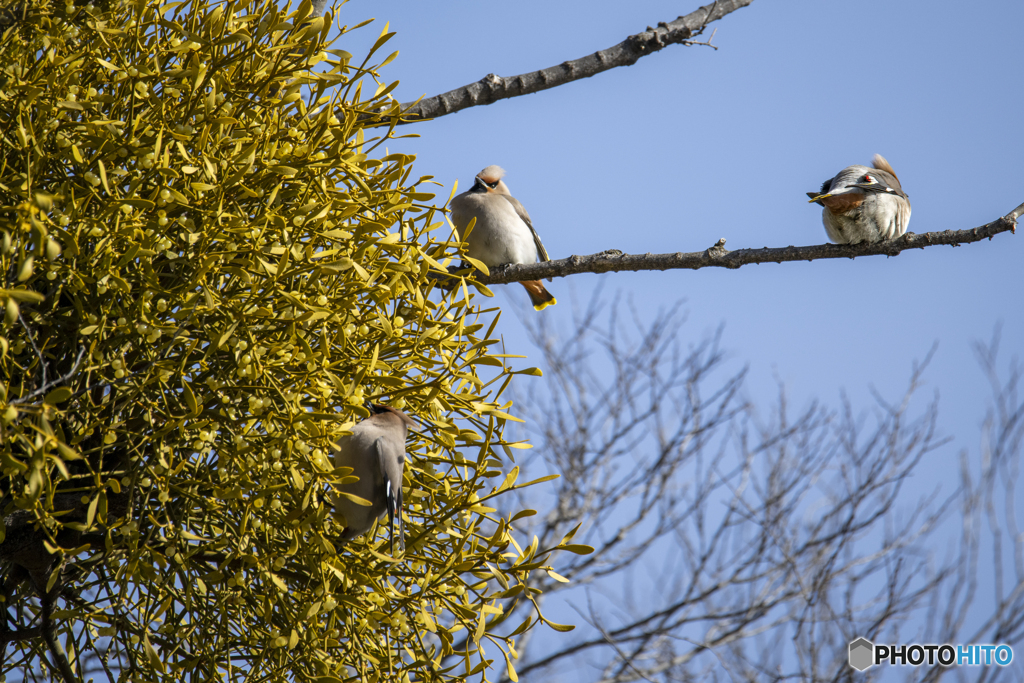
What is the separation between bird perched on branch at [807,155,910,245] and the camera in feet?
6.18

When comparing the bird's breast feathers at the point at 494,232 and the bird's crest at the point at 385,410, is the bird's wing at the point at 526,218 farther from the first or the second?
the bird's crest at the point at 385,410

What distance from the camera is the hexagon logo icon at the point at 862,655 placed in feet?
9.75

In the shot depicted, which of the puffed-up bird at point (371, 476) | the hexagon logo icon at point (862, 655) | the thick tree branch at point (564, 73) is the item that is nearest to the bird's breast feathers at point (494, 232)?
the thick tree branch at point (564, 73)

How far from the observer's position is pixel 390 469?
1201mm

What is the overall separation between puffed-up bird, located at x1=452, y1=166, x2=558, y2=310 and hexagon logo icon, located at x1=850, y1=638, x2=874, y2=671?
1655 mm

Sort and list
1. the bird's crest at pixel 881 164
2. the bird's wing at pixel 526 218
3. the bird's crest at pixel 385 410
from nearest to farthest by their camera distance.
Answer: the bird's crest at pixel 385 410, the bird's crest at pixel 881 164, the bird's wing at pixel 526 218

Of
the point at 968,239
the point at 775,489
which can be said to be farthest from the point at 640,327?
the point at 968,239

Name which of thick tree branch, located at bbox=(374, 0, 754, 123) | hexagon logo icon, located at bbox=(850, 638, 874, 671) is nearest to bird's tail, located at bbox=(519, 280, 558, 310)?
thick tree branch, located at bbox=(374, 0, 754, 123)

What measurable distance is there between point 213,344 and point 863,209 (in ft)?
4.73

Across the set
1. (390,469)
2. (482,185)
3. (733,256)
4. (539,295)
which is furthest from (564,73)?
(390,469)

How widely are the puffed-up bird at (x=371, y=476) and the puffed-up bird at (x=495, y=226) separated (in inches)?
49.8

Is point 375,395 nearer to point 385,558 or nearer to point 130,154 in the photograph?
point 385,558

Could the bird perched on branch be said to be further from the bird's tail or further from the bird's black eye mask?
the bird's black eye mask

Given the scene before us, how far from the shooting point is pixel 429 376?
1.34 m
